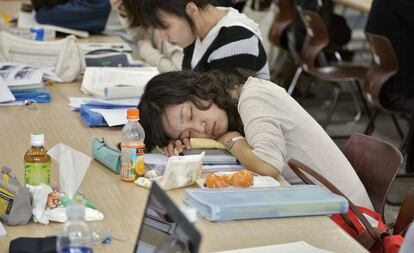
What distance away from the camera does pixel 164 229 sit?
144cm

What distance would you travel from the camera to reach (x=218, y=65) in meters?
2.87

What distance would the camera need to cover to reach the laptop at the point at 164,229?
49.3 inches

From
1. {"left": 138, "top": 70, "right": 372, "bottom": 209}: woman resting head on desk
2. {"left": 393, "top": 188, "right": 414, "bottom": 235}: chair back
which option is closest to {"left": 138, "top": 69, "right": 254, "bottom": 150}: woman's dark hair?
{"left": 138, "top": 70, "right": 372, "bottom": 209}: woman resting head on desk

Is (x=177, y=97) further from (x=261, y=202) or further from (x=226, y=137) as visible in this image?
(x=261, y=202)

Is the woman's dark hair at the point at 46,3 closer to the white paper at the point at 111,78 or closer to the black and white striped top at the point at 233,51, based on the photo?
the white paper at the point at 111,78

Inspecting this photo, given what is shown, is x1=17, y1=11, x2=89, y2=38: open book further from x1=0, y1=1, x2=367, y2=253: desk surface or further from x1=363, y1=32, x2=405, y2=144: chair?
x1=0, y1=1, x2=367, y2=253: desk surface

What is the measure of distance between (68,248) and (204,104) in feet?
3.43

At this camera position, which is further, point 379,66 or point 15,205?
point 379,66

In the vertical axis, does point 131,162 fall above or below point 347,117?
above

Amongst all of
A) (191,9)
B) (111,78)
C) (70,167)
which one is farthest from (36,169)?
(111,78)

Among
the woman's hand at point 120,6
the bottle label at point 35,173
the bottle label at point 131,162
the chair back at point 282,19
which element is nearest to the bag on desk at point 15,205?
the bottle label at point 35,173

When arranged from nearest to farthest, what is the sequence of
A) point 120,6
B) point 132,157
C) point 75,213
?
point 75,213 < point 132,157 < point 120,6

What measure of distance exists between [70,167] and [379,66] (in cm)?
255

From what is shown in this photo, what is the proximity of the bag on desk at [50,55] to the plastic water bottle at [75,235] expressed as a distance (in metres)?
1.97
